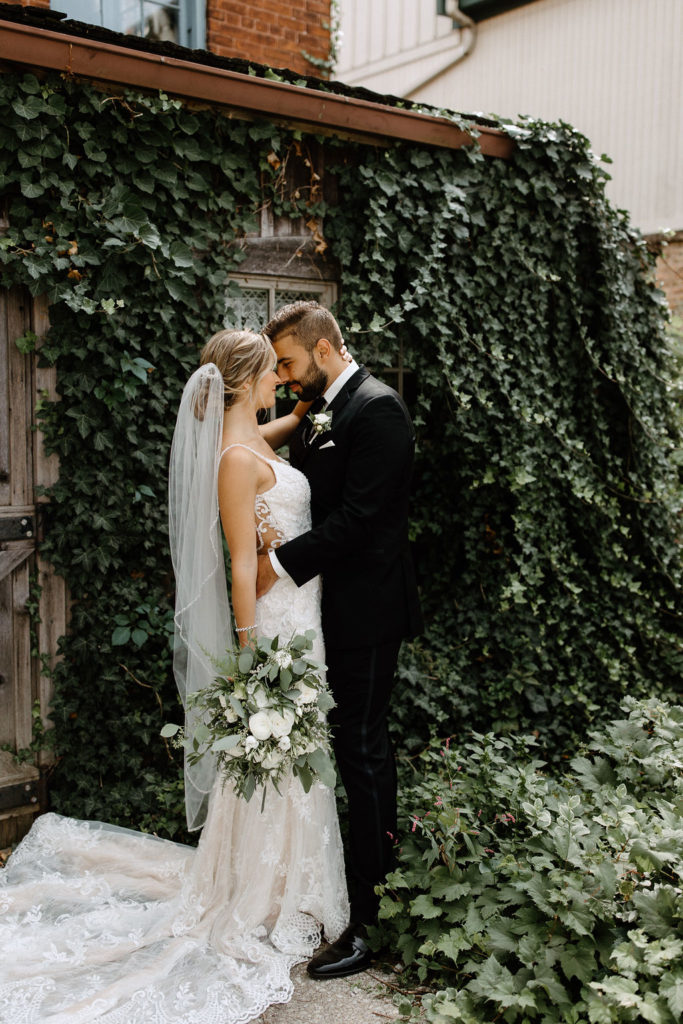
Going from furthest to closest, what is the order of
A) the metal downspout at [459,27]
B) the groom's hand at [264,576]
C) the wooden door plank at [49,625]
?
1. the metal downspout at [459,27]
2. the wooden door plank at [49,625]
3. the groom's hand at [264,576]

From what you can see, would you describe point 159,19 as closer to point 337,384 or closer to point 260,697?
point 337,384

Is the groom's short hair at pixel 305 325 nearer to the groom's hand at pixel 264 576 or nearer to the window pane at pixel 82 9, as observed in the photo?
→ the groom's hand at pixel 264 576

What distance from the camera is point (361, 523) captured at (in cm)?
330

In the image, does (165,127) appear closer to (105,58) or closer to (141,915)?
(105,58)

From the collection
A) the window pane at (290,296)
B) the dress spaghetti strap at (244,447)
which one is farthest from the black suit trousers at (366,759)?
the window pane at (290,296)

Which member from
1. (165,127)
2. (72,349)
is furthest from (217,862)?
(165,127)

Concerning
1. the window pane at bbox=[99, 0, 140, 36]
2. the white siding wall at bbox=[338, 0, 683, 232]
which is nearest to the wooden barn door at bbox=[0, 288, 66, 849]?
the window pane at bbox=[99, 0, 140, 36]

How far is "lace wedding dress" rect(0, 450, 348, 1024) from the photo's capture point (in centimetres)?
299

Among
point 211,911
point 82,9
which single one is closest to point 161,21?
point 82,9

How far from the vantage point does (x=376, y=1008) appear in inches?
120

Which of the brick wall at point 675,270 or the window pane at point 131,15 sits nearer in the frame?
the window pane at point 131,15

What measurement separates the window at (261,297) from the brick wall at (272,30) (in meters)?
3.08

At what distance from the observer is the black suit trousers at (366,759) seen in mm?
3348

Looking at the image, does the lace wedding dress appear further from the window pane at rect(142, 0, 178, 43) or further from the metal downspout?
the metal downspout
